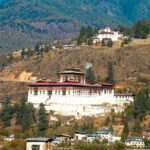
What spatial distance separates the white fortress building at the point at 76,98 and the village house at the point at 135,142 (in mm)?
17459

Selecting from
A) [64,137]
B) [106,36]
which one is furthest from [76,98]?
[106,36]

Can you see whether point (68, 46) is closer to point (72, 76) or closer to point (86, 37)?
point (86, 37)

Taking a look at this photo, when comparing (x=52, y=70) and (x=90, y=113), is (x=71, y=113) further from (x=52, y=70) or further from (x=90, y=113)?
(x=52, y=70)

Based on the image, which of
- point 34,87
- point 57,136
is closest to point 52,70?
point 34,87

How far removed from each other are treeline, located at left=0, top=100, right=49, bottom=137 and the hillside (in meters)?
30.5

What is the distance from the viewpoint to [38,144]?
115 m

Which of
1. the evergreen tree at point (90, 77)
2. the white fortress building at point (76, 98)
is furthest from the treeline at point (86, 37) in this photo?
the white fortress building at point (76, 98)

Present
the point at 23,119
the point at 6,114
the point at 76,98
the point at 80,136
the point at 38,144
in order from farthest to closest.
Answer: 1. the point at 76,98
2. the point at 6,114
3. the point at 23,119
4. the point at 80,136
5. the point at 38,144

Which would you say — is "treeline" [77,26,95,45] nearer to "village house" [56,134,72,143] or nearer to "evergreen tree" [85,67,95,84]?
"evergreen tree" [85,67,95,84]

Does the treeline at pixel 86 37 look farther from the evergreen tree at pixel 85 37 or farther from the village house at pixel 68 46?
the village house at pixel 68 46

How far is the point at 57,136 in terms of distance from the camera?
126 meters

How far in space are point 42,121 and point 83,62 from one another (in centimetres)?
4914

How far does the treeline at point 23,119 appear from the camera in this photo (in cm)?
13316

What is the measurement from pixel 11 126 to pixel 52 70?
45.5 m
